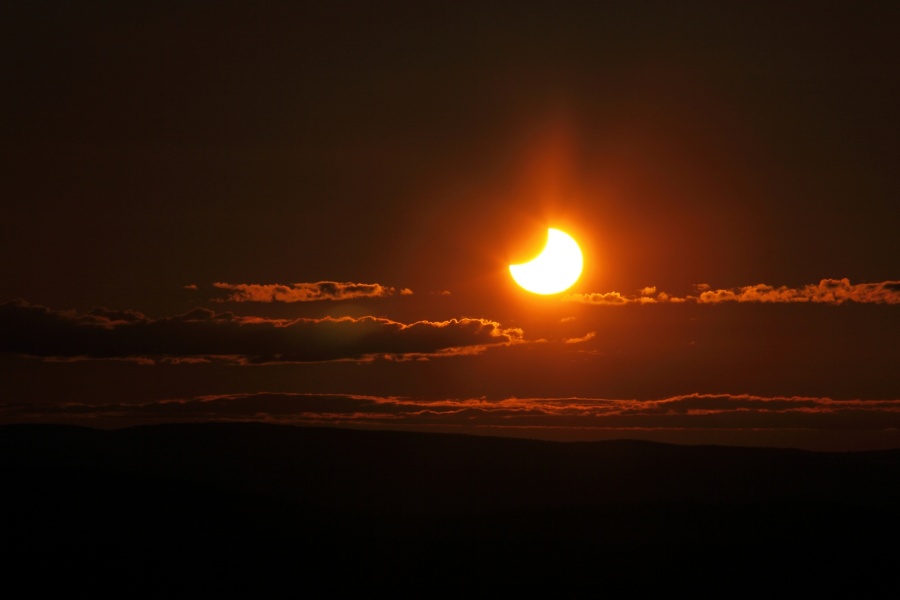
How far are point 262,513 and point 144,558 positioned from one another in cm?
1311

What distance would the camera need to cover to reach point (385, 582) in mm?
60812

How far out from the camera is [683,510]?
7944 cm

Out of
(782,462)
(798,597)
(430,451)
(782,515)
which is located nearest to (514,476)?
(430,451)

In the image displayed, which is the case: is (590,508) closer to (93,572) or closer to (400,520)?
(400,520)

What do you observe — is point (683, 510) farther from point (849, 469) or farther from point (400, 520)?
point (849, 469)

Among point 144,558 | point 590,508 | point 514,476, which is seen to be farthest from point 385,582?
point 514,476

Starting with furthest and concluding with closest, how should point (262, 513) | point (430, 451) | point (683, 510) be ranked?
point (430, 451) < point (683, 510) < point (262, 513)

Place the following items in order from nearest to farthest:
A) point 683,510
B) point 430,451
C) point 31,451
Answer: point 683,510, point 31,451, point 430,451

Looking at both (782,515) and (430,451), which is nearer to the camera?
(782,515)

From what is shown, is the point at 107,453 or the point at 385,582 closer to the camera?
the point at 385,582

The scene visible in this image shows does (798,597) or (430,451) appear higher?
(430,451)

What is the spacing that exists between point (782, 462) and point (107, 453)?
76.6m

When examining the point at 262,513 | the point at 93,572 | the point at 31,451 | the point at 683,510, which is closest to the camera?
the point at 93,572

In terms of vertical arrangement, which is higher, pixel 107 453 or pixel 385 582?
pixel 107 453
